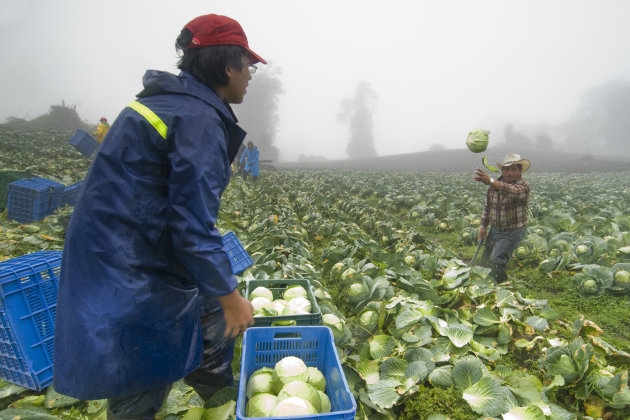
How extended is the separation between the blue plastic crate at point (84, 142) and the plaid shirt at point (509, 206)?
1272 cm

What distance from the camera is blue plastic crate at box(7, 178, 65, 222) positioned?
19.3 ft

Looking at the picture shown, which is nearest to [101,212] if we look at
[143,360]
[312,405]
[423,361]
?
[143,360]

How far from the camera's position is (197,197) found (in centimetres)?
143

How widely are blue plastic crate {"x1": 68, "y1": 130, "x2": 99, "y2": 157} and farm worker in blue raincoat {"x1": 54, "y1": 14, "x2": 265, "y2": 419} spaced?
1249 cm

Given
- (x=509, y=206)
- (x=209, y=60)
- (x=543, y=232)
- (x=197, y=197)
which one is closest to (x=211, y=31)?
(x=209, y=60)

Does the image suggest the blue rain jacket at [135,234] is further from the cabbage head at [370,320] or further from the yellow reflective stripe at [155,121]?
the cabbage head at [370,320]

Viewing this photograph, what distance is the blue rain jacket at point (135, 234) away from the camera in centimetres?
145

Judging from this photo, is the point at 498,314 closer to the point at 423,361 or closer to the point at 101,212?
the point at 423,361

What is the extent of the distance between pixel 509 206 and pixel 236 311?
14.6ft

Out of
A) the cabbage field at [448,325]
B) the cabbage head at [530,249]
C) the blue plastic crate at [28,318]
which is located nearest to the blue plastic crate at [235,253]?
the cabbage field at [448,325]

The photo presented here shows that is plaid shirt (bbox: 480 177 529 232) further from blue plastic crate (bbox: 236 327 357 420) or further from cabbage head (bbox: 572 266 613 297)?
blue plastic crate (bbox: 236 327 357 420)

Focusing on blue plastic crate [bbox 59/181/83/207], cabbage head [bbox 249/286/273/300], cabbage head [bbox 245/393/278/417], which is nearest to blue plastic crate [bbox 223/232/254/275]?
cabbage head [bbox 249/286/273/300]

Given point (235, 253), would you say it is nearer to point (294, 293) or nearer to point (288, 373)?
point (294, 293)

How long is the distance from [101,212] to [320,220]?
19.9 feet
